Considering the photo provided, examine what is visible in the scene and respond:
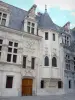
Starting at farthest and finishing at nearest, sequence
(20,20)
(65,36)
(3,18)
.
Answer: (65,36)
(20,20)
(3,18)

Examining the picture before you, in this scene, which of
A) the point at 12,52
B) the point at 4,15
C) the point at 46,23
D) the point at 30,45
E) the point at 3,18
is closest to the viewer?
the point at 12,52

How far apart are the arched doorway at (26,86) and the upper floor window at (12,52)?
2839 mm

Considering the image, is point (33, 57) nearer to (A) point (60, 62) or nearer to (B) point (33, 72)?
(B) point (33, 72)

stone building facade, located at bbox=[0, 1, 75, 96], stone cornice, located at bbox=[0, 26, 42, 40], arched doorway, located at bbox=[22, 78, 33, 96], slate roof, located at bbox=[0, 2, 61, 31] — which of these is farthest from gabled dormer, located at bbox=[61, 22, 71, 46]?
arched doorway, located at bbox=[22, 78, 33, 96]

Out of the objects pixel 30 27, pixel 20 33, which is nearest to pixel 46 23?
pixel 30 27

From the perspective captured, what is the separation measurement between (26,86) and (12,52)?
447 centimetres

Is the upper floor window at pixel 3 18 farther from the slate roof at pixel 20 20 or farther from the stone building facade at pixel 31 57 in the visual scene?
the slate roof at pixel 20 20

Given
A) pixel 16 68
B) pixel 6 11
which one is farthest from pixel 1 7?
pixel 16 68

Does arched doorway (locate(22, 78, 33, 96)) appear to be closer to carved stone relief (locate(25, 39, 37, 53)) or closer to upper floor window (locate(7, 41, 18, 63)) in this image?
upper floor window (locate(7, 41, 18, 63))

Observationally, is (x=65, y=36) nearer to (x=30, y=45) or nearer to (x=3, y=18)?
(x=30, y=45)

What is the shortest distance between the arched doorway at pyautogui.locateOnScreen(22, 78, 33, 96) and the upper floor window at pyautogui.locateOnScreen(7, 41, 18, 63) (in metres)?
2.84

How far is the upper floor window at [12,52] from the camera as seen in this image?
47.4 feet

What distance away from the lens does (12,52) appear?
14.7 metres

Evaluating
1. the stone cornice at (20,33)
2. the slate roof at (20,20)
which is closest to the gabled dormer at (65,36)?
the slate roof at (20,20)
